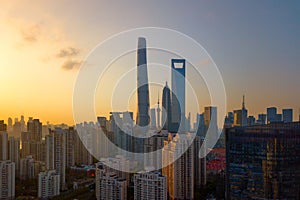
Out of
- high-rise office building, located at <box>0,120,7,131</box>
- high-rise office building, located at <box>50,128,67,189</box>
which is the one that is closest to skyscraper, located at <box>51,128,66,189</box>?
high-rise office building, located at <box>50,128,67,189</box>

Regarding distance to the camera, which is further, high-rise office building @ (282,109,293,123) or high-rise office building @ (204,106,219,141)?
high-rise office building @ (282,109,293,123)

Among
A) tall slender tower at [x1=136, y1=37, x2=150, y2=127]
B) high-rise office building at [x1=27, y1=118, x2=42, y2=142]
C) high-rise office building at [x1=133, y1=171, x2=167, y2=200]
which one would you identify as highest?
tall slender tower at [x1=136, y1=37, x2=150, y2=127]

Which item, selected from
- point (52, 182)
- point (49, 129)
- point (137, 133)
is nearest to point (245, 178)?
point (137, 133)

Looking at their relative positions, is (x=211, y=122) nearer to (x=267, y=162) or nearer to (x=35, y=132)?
(x=267, y=162)

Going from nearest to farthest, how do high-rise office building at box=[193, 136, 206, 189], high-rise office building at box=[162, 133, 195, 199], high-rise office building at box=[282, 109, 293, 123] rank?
high-rise office building at box=[282, 109, 293, 123]
high-rise office building at box=[162, 133, 195, 199]
high-rise office building at box=[193, 136, 206, 189]

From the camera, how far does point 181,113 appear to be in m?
3.28

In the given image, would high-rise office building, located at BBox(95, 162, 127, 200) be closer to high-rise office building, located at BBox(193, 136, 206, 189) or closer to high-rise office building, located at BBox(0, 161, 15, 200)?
high-rise office building, located at BBox(193, 136, 206, 189)

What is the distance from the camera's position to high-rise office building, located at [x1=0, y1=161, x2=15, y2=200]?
4.08m

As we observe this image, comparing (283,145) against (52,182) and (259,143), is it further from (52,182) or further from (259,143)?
(52,182)

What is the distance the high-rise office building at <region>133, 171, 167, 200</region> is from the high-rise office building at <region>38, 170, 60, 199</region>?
117 centimetres

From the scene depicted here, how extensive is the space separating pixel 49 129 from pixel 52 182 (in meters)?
0.74

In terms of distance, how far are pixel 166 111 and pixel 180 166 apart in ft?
2.18

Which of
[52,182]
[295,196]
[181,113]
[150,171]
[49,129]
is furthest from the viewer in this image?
[49,129]

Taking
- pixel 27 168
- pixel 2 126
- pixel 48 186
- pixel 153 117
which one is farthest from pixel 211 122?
pixel 2 126
